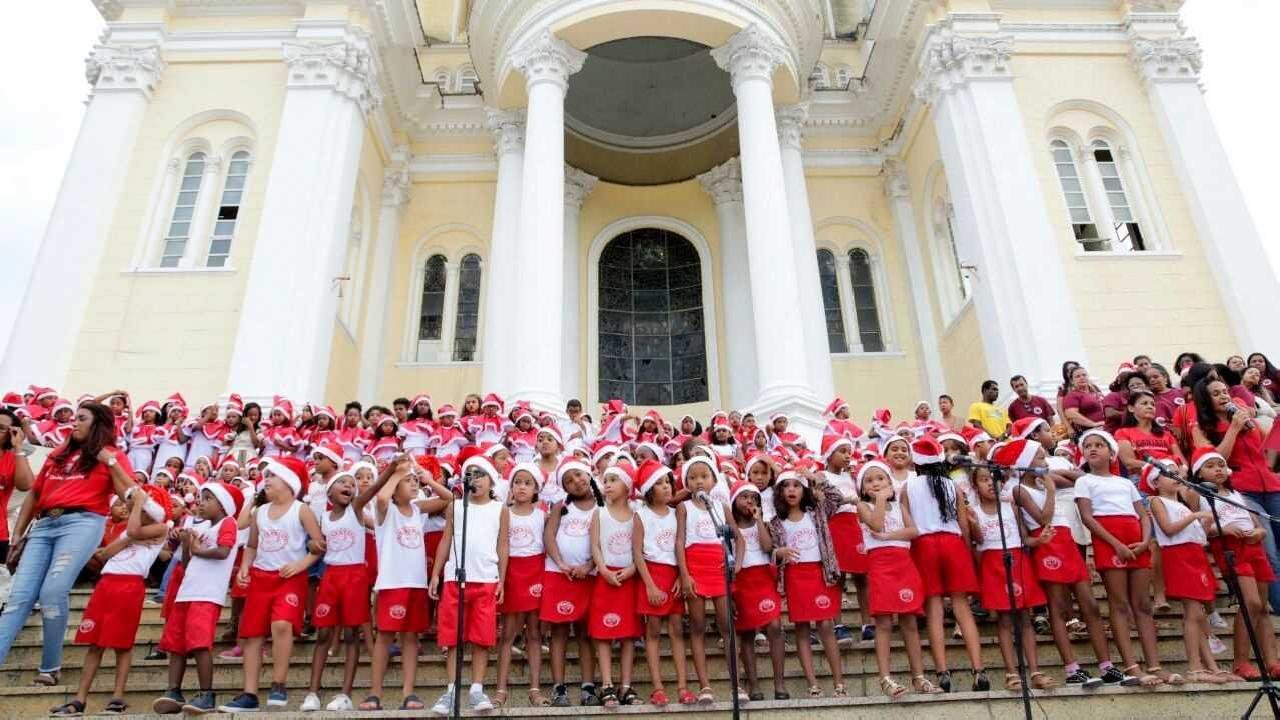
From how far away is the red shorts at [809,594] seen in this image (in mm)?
5945

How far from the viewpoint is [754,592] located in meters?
5.98

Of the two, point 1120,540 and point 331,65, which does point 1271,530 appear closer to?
A: point 1120,540

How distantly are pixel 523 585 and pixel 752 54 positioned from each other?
1147 cm

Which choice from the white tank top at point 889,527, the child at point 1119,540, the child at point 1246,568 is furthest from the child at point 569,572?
the child at point 1246,568

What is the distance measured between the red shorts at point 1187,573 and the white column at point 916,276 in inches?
412

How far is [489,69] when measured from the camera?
16.5 meters

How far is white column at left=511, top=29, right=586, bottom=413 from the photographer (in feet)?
40.7

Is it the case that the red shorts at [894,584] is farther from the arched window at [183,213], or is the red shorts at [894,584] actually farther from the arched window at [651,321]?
the arched window at [183,213]

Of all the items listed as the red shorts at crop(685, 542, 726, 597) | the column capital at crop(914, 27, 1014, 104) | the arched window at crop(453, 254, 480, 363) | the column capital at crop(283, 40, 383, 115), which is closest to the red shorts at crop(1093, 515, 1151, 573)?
the red shorts at crop(685, 542, 726, 597)

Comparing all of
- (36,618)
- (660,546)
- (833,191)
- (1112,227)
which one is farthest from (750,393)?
(36,618)

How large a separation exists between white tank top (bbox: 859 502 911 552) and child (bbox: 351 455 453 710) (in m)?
2.99

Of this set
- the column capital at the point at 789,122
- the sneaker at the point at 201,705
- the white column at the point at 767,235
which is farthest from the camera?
the column capital at the point at 789,122

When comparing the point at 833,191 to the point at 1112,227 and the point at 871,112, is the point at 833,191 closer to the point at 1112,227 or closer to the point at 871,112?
the point at 871,112

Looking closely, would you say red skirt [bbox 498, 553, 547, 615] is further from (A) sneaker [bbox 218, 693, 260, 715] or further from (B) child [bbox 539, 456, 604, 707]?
(A) sneaker [bbox 218, 693, 260, 715]
